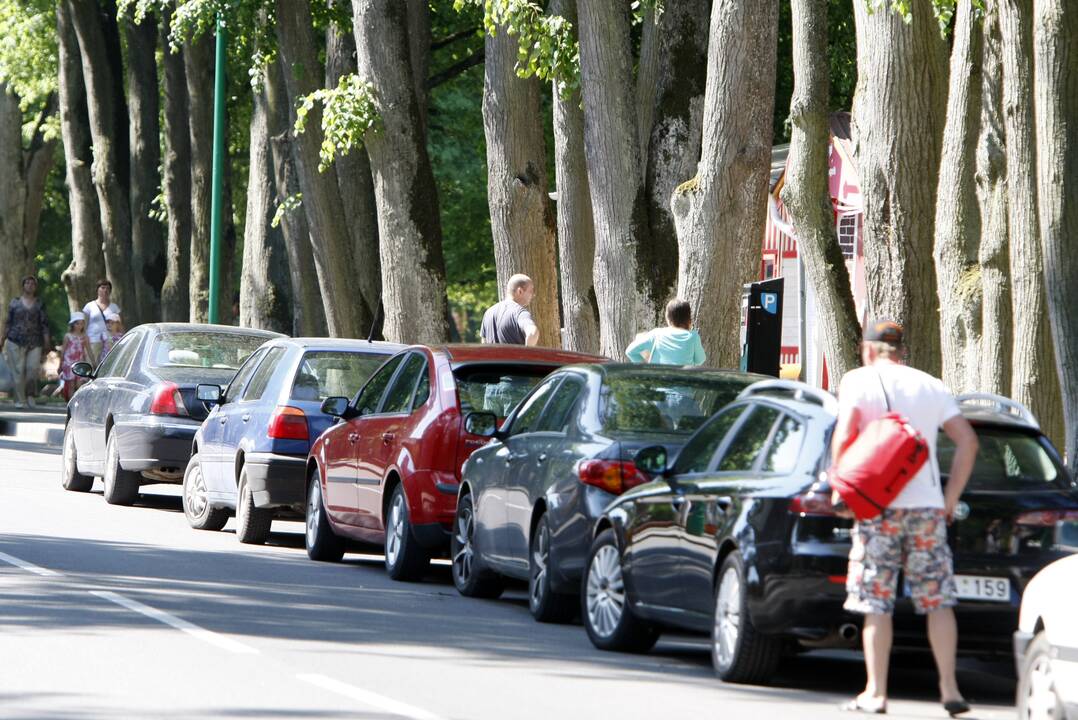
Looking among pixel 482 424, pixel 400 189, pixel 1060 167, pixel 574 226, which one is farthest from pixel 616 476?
pixel 400 189

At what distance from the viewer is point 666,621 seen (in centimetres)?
1077

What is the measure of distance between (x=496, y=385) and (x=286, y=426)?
2684 mm

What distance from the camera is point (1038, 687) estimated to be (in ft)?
26.8

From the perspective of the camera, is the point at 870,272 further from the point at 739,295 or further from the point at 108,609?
the point at 108,609

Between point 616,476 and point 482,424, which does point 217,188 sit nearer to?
point 482,424

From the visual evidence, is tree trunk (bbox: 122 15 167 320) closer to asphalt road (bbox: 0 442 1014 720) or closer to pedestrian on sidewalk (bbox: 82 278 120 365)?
pedestrian on sidewalk (bbox: 82 278 120 365)

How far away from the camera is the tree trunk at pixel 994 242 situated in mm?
15016

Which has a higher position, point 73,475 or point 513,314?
point 513,314

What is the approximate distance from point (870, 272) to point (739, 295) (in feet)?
6.17

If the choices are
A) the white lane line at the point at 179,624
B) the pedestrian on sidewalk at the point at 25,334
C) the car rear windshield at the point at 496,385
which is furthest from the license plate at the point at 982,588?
the pedestrian on sidewalk at the point at 25,334

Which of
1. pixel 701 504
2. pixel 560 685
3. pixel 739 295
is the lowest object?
pixel 560 685

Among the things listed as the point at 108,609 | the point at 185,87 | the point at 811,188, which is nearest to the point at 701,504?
the point at 108,609

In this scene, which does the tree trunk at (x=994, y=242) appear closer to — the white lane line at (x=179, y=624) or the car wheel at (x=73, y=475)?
the white lane line at (x=179, y=624)

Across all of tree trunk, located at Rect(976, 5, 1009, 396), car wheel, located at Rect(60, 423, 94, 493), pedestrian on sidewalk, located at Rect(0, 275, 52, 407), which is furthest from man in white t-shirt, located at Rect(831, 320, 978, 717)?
pedestrian on sidewalk, located at Rect(0, 275, 52, 407)
